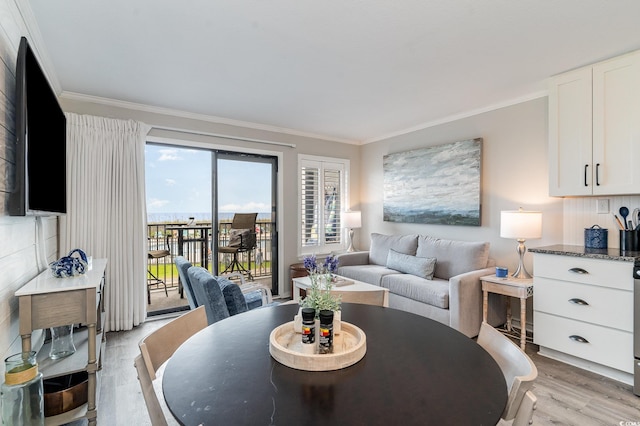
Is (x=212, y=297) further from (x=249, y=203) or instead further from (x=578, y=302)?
(x=578, y=302)

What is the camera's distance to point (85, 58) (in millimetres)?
2561

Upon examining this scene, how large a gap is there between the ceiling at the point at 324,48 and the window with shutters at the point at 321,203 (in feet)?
4.93

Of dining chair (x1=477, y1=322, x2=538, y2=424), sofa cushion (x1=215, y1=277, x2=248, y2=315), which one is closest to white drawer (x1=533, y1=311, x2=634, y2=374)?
dining chair (x1=477, y1=322, x2=538, y2=424)

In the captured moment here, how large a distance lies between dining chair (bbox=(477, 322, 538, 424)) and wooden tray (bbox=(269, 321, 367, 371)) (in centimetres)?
47

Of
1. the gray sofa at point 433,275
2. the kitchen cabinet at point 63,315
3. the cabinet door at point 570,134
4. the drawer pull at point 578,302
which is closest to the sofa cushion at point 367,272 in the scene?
the gray sofa at point 433,275

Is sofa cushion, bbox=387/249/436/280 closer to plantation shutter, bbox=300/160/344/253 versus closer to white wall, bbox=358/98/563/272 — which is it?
white wall, bbox=358/98/563/272

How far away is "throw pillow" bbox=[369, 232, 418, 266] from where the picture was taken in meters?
4.32

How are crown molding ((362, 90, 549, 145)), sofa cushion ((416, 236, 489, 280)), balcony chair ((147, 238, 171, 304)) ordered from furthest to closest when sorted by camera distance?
balcony chair ((147, 238, 171, 304)) → sofa cushion ((416, 236, 489, 280)) → crown molding ((362, 90, 549, 145))

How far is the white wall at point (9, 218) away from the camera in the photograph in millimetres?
1589

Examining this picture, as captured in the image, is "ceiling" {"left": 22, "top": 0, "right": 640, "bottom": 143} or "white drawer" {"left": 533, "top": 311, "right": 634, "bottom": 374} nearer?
"ceiling" {"left": 22, "top": 0, "right": 640, "bottom": 143}

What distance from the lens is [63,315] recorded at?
176 cm

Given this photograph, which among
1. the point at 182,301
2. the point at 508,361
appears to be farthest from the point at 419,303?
the point at 182,301

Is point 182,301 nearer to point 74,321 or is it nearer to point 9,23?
point 74,321

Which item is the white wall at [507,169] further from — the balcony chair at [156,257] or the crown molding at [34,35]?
the crown molding at [34,35]
